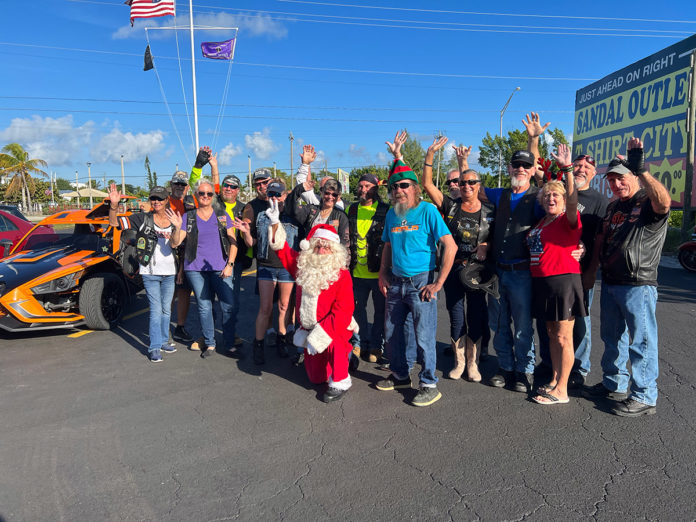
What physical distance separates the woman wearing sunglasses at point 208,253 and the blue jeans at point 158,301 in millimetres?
264

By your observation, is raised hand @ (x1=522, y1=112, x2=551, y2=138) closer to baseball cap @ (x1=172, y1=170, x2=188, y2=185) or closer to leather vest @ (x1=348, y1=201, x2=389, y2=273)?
leather vest @ (x1=348, y1=201, x2=389, y2=273)

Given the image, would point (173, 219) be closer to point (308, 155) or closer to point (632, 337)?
point (308, 155)

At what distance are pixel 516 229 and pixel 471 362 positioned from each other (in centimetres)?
133

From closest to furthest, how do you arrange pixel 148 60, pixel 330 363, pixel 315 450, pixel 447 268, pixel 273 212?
1. pixel 315 450
2. pixel 447 268
3. pixel 330 363
4. pixel 273 212
5. pixel 148 60

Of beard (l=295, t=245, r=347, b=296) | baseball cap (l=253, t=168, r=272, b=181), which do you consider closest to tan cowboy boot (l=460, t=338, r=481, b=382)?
beard (l=295, t=245, r=347, b=296)

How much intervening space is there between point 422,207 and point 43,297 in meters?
4.53

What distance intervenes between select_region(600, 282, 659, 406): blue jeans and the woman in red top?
0.83ft

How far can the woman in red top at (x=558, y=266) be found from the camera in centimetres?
354

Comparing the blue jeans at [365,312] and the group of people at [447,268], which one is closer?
the group of people at [447,268]

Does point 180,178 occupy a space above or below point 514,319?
above

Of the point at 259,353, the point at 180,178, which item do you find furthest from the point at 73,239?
the point at 259,353

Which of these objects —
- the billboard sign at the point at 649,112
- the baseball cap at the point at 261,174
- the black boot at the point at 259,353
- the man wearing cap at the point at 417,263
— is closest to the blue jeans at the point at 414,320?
the man wearing cap at the point at 417,263

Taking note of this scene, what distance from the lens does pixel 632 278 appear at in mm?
3414

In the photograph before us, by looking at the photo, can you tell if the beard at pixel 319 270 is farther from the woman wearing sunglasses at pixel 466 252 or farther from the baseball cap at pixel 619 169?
the baseball cap at pixel 619 169
